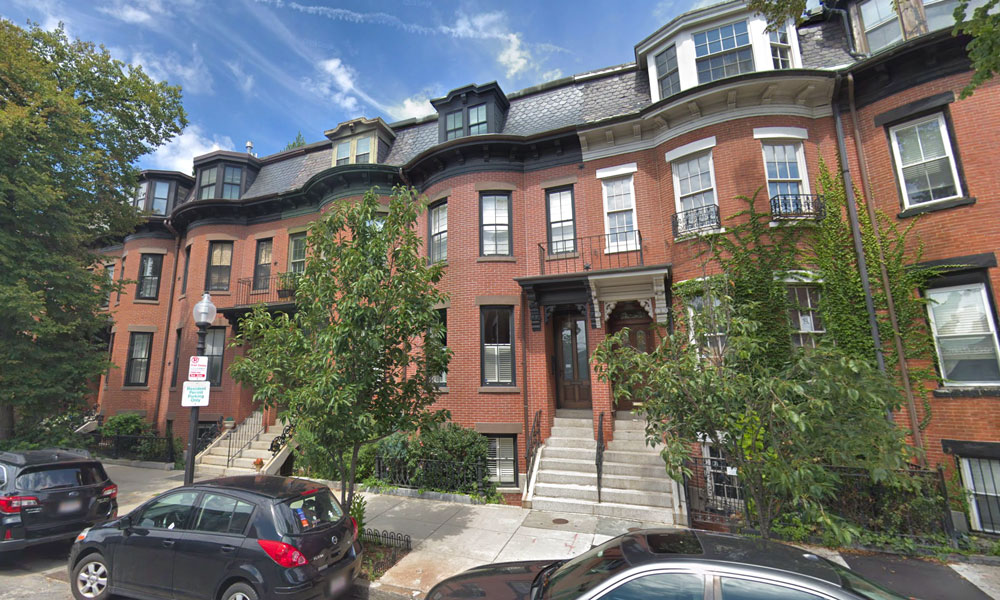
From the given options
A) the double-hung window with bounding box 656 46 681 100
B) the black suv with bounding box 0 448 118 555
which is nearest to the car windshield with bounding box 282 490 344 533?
the black suv with bounding box 0 448 118 555

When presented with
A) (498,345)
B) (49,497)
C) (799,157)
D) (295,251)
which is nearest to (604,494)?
(498,345)

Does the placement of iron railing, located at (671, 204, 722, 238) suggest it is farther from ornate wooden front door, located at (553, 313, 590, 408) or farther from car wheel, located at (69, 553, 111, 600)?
car wheel, located at (69, 553, 111, 600)

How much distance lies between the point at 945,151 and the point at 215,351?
22017 mm

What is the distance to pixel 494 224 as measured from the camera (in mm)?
12836

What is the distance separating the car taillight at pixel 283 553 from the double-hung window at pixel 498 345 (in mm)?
7328

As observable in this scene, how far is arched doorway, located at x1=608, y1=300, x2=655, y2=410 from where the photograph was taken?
12.0 m

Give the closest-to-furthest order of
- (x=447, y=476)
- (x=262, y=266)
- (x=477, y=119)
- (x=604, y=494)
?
(x=604, y=494)
(x=447, y=476)
(x=477, y=119)
(x=262, y=266)

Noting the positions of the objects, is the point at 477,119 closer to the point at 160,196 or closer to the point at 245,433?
the point at 245,433

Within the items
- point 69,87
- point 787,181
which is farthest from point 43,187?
point 787,181

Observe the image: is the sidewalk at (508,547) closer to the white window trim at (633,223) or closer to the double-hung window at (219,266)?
the white window trim at (633,223)

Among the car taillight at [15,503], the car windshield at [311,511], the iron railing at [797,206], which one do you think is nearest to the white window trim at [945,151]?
the iron railing at [797,206]

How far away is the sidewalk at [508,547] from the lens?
5812mm

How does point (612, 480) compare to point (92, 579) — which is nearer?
point (92, 579)

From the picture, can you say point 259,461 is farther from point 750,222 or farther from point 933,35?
point 933,35
